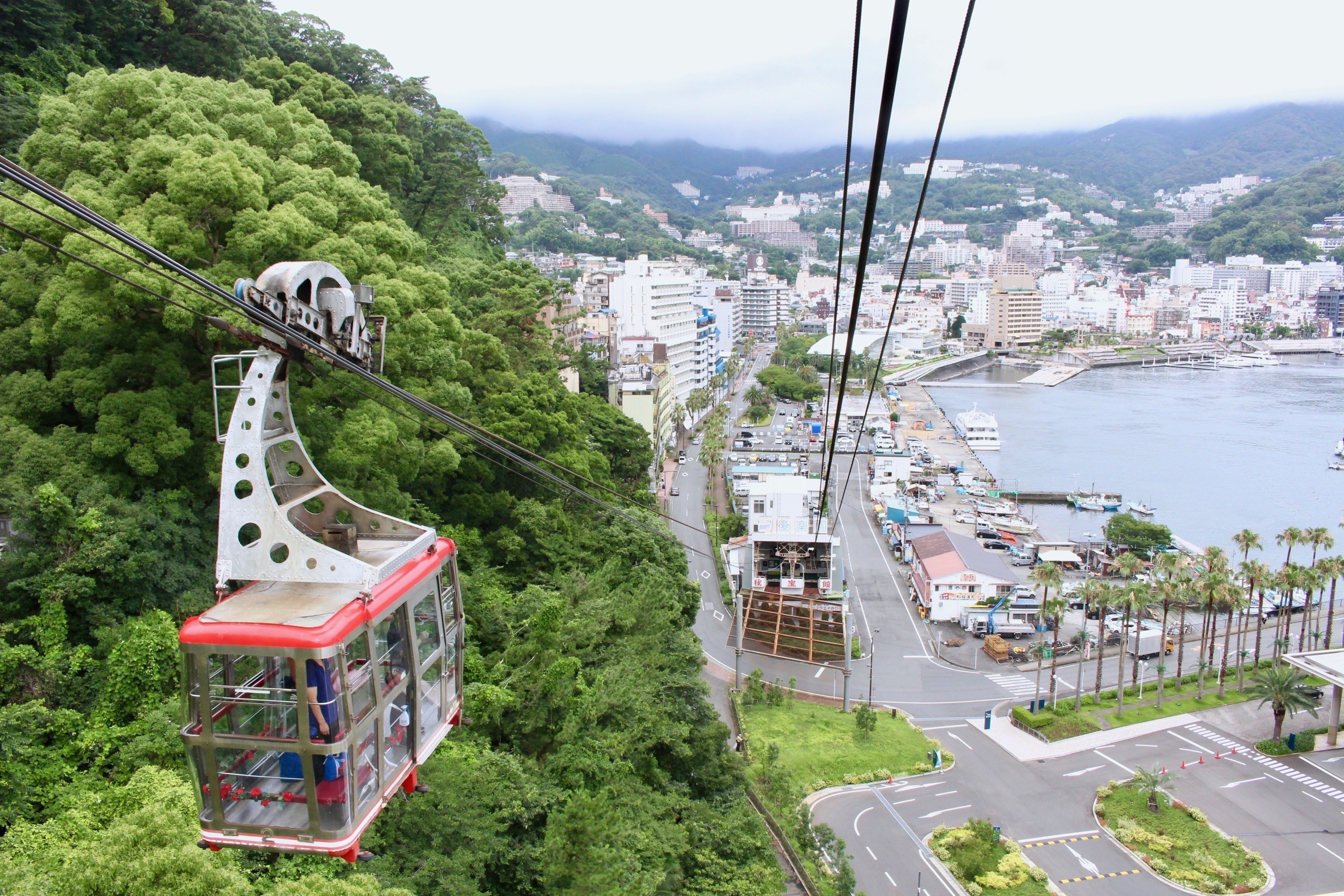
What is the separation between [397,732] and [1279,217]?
5904 inches

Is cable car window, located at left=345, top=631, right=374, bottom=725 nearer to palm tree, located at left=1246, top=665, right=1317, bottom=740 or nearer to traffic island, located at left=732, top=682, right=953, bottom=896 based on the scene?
traffic island, located at left=732, top=682, right=953, bottom=896

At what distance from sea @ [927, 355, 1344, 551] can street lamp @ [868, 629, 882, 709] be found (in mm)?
13534

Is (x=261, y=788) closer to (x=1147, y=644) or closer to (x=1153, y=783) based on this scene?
(x=1153, y=783)

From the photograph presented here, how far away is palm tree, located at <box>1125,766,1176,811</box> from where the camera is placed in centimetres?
1413

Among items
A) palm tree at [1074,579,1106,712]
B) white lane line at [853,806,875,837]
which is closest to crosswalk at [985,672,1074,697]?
palm tree at [1074,579,1106,712]

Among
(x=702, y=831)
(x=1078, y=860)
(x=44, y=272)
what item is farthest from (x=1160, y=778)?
(x=44, y=272)

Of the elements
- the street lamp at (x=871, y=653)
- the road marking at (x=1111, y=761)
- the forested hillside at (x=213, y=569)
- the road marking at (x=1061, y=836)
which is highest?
the forested hillside at (x=213, y=569)

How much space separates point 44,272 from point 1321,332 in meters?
105

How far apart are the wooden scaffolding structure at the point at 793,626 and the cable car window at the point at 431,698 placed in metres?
14.5

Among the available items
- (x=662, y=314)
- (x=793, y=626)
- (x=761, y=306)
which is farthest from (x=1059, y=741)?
(x=761, y=306)

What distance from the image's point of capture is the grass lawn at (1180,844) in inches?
494

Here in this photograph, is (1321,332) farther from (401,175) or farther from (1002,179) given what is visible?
(1002,179)

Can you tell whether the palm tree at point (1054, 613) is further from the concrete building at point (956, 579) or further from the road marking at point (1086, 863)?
the road marking at point (1086, 863)

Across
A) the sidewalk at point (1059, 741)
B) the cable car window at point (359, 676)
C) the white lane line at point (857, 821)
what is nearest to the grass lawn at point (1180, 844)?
the sidewalk at point (1059, 741)
